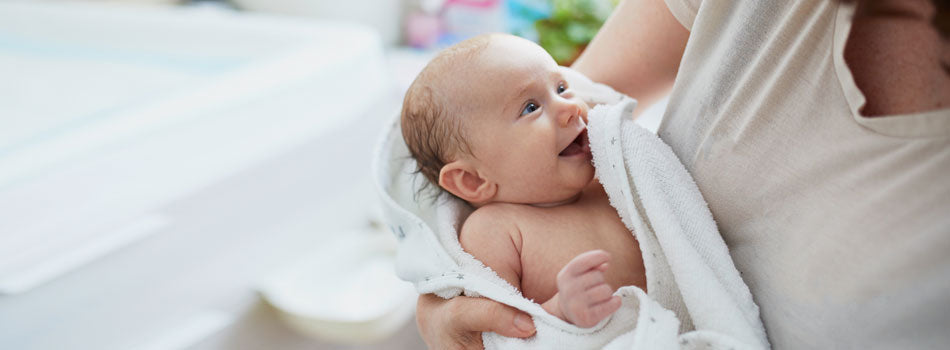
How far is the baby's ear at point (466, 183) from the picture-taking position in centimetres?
83

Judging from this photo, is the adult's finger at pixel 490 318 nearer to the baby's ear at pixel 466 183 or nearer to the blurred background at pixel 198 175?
the baby's ear at pixel 466 183

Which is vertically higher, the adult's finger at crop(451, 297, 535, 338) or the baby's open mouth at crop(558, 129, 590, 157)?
the baby's open mouth at crop(558, 129, 590, 157)

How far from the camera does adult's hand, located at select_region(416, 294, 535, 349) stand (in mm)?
707

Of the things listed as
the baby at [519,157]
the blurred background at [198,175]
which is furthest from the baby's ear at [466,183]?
the blurred background at [198,175]

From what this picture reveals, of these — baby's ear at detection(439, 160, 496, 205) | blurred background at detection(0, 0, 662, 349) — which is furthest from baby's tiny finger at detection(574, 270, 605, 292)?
blurred background at detection(0, 0, 662, 349)

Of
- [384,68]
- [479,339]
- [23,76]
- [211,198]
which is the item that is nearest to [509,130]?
[479,339]

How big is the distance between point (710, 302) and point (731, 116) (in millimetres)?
169

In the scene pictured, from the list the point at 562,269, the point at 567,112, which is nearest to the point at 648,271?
the point at 562,269

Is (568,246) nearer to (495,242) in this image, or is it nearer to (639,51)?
(495,242)

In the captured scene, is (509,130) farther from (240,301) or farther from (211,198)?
(240,301)

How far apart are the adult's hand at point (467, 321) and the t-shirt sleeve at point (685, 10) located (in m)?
0.35

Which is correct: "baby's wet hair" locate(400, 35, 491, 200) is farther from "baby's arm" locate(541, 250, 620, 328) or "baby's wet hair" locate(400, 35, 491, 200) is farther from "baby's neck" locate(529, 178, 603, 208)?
"baby's arm" locate(541, 250, 620, 328)

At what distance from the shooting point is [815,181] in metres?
0.59

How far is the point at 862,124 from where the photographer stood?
0.56m
